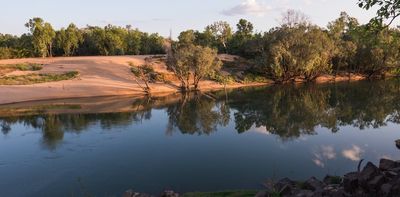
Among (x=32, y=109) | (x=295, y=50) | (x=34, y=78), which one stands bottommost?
(x=32, y=109)

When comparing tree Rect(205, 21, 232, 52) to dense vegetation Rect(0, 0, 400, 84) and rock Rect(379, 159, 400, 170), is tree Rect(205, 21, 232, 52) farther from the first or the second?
rock Rect(379, 159, 400, 170)

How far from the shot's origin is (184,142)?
2956 cm

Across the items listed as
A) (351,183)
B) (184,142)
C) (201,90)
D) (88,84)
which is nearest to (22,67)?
(88,84)

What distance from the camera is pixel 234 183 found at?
1962 cm

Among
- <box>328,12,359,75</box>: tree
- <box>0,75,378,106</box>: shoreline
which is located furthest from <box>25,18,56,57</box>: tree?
<box>328,12,359,75</box>: tree

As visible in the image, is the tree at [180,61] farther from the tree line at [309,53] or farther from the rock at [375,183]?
the rock at [375,183]

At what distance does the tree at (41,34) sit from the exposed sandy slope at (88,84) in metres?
9.59

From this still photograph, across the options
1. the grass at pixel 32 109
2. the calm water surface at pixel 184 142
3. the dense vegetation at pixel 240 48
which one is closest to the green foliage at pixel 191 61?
the dense vegetation at pixel 240 48

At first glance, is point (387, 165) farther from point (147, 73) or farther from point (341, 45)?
point (341, 45)

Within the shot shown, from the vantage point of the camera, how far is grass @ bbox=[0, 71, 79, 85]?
200 feet

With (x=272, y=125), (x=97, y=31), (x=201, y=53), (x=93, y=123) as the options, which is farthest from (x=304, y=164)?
(x=97, y=31)

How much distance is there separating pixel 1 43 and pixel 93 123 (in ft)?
252

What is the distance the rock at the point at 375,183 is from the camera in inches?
441

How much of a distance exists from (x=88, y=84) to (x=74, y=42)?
37.0m
